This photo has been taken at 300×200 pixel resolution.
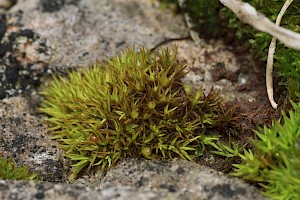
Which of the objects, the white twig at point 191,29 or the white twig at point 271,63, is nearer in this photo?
the white twig at point 271,63

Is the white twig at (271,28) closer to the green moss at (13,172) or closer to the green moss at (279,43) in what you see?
the green moss at (279,43)

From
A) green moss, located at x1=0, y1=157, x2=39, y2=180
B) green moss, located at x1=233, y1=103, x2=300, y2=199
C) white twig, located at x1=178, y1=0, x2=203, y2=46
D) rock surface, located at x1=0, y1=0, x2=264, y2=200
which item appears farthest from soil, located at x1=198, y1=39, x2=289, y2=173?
green moss, located at x1=0, y1=157, x2=39, y2=180

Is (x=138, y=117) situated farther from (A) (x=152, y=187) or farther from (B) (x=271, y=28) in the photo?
(B) (x=271, y=28)

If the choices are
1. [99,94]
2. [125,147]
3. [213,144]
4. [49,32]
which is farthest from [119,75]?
[49,32]

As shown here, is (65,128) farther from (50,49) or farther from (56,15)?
(56,15)

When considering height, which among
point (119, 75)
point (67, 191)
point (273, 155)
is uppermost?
point (119, 75)

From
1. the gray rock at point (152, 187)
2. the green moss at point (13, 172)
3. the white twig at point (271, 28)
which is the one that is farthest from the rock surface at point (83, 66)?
the white twig at point (271, 28)

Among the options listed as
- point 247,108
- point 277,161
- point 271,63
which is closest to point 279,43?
point 271,63
